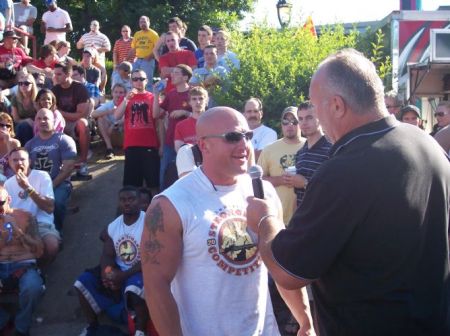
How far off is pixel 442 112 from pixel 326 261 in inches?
219

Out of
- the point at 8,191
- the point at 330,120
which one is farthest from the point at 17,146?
the point at 330,120

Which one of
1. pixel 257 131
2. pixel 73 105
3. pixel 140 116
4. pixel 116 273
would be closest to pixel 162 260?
pixel 116 273

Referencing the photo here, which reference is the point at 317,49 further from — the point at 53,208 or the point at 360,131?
the point at 360,131

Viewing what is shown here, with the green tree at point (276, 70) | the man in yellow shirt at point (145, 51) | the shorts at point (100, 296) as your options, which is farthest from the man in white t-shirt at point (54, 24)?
the shorts at point (100, 296)

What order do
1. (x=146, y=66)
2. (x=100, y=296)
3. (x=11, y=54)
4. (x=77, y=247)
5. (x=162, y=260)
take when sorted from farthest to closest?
(x=146, y=66) → (x=11, y=54) → (x=77, y=247) → (x=100, y=296) → (x=162, y=260)

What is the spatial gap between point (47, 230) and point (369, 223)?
6205 mm

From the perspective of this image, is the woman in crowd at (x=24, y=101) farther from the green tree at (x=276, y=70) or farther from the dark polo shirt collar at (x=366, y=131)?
Answer: the dark polo shirt collar at (x=366, y=131)

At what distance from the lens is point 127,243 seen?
724cm

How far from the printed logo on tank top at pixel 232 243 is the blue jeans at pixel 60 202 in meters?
5.90

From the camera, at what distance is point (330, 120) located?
276 centimetres

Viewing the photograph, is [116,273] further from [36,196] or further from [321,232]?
[321,232]

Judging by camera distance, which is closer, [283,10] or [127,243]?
[127,243]

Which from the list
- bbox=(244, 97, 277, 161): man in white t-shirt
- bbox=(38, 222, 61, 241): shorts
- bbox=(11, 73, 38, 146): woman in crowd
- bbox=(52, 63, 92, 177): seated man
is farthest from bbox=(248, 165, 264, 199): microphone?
bbox=(11, 73, 38, 146): woman in crowd

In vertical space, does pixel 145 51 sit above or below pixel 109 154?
above
